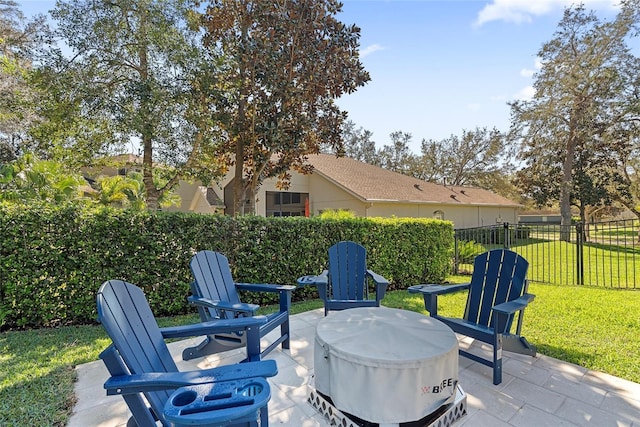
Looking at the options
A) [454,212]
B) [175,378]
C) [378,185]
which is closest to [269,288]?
[175,378]

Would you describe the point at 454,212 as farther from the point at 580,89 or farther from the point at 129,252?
the point at 129,252

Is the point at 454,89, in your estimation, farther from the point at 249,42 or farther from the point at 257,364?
the point at 257,364

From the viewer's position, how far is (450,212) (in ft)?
58.7

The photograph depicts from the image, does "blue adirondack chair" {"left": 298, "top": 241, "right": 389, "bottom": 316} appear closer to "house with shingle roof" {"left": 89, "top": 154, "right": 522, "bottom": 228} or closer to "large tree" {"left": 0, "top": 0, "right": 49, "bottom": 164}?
"large tree" {"left": 0, "top": 0, "right": 49, "bottom": 164}

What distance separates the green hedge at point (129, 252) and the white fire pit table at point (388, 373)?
11.0ft

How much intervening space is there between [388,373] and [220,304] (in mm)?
1640

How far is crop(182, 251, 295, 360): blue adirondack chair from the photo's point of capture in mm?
2836

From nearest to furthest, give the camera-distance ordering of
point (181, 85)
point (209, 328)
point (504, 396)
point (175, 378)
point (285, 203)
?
1. point (175, 378)
2. point (209, 328)
3. point (504, 396)
4. point (181, 85)
5. point (285, 203)

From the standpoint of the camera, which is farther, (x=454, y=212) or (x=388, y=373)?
(x=454, y=212)

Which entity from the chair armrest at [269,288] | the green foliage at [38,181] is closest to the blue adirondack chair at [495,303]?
the chair armrest at [269,288]

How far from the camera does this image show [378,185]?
1526 centimetres

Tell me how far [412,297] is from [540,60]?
1933 cm

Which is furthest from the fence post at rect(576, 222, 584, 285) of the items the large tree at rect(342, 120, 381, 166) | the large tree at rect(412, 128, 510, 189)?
the large tree at rect(342, 120, 381, 166)

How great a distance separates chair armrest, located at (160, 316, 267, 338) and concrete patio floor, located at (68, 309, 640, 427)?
72 centimetres
